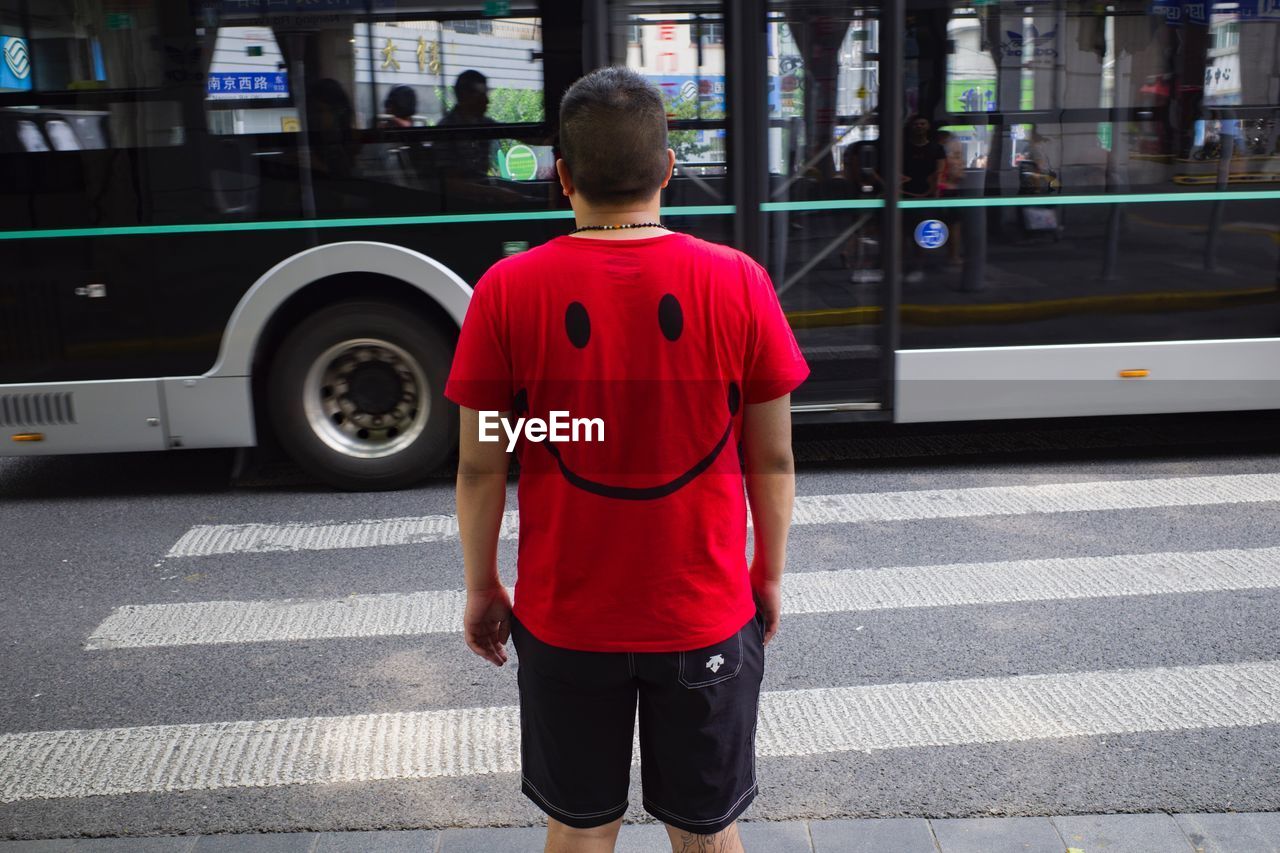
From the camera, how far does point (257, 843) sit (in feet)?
10.8

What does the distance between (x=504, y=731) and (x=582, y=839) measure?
1.69 metres

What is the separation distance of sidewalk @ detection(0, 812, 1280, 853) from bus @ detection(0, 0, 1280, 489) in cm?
371

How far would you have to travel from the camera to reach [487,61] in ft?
21.2

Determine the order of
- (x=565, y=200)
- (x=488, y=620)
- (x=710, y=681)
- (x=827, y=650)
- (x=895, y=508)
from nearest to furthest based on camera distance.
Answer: (x=710, y=681) < (x=488, y=620) < (x=827, y=650) < (x=895, y=508) < (x=565, y=200)

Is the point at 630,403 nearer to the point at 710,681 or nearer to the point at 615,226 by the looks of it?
the point at 615,226

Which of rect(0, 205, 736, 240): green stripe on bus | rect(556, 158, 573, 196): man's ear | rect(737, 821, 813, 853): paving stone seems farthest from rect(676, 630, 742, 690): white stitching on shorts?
rect(0, 205, 736, 240): green stripe on bus

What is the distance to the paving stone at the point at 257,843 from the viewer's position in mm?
3258

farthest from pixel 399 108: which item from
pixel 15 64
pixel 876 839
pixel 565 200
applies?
pixel 876 839

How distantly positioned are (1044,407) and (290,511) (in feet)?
13.6

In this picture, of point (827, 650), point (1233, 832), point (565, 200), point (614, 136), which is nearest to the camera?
point (614, 136)

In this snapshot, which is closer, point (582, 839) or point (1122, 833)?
point (582, 839)

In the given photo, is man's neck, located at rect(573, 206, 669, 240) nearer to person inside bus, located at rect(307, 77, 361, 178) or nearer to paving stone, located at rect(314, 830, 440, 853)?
paving stone, located at rect(314, 830, 440, 853)

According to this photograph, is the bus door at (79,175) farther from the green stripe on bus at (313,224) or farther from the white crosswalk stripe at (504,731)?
the white crosswalk stripe at (504,731)

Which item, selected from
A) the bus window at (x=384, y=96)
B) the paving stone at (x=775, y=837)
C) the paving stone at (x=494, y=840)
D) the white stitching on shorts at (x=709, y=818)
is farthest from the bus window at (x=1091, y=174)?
the white stitching on shorts at (x=709, y=818)
